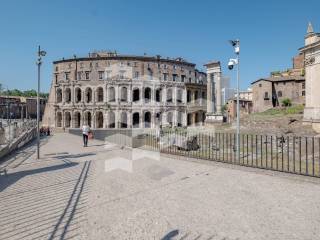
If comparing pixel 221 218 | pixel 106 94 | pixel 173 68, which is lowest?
pixel 221 218

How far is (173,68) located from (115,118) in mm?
19344

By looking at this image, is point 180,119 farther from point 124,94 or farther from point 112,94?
point 112,94

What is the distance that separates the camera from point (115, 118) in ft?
165

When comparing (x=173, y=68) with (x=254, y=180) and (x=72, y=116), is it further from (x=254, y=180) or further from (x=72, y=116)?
(x=254, y=180)

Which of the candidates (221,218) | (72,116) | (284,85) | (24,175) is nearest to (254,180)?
(221,218)

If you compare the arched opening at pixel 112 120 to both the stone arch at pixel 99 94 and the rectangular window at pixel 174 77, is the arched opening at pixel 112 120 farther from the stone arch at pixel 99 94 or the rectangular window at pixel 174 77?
the rectangular window at pixel 174 77

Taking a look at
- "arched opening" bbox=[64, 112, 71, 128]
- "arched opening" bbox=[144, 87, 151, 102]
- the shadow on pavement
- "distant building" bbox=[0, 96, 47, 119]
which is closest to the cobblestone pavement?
the shadow on pavement

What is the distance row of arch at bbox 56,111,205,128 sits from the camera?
50.6 m

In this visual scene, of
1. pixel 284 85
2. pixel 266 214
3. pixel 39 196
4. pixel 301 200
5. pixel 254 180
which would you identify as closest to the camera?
pixel 266 214

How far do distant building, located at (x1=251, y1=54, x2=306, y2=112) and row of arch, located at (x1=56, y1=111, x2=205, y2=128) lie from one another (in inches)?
793

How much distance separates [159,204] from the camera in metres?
5.35

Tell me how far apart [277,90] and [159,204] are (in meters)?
58.7

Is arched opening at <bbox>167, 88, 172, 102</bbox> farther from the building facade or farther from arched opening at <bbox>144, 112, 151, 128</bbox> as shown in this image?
arched opening at <bbox>144, 112, 151, 128</bbox>

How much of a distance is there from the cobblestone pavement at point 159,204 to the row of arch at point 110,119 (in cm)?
4198
